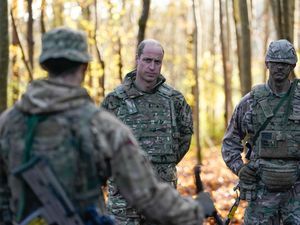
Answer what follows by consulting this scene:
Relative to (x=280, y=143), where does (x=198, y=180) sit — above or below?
above

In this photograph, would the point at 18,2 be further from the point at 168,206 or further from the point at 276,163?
the point at 168,206

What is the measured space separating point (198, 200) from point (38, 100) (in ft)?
3.46

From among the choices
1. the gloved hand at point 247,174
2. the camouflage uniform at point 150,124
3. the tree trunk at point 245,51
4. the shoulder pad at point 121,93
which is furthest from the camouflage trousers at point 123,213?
the tree trunk at point 245,51

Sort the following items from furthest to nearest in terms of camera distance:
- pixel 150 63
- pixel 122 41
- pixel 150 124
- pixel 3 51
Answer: pixel 122 41 → pixel 3 51 → pixel 150 63 → pixel 150 124

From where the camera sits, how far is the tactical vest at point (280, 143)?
5.86 meters

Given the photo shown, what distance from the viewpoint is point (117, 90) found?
628cm

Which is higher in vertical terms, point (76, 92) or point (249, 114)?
point (76, 92)

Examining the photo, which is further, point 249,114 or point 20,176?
point 249,114

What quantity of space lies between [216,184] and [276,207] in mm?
→ 8295

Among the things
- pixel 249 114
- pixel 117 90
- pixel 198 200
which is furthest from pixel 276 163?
pixel 198 200

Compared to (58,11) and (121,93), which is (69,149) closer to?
(121,93)

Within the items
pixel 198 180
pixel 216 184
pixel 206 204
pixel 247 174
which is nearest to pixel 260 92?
pixel 247 174

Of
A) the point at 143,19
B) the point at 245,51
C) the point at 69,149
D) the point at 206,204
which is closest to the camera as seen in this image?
the point at 69,149

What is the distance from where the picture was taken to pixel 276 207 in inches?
234
